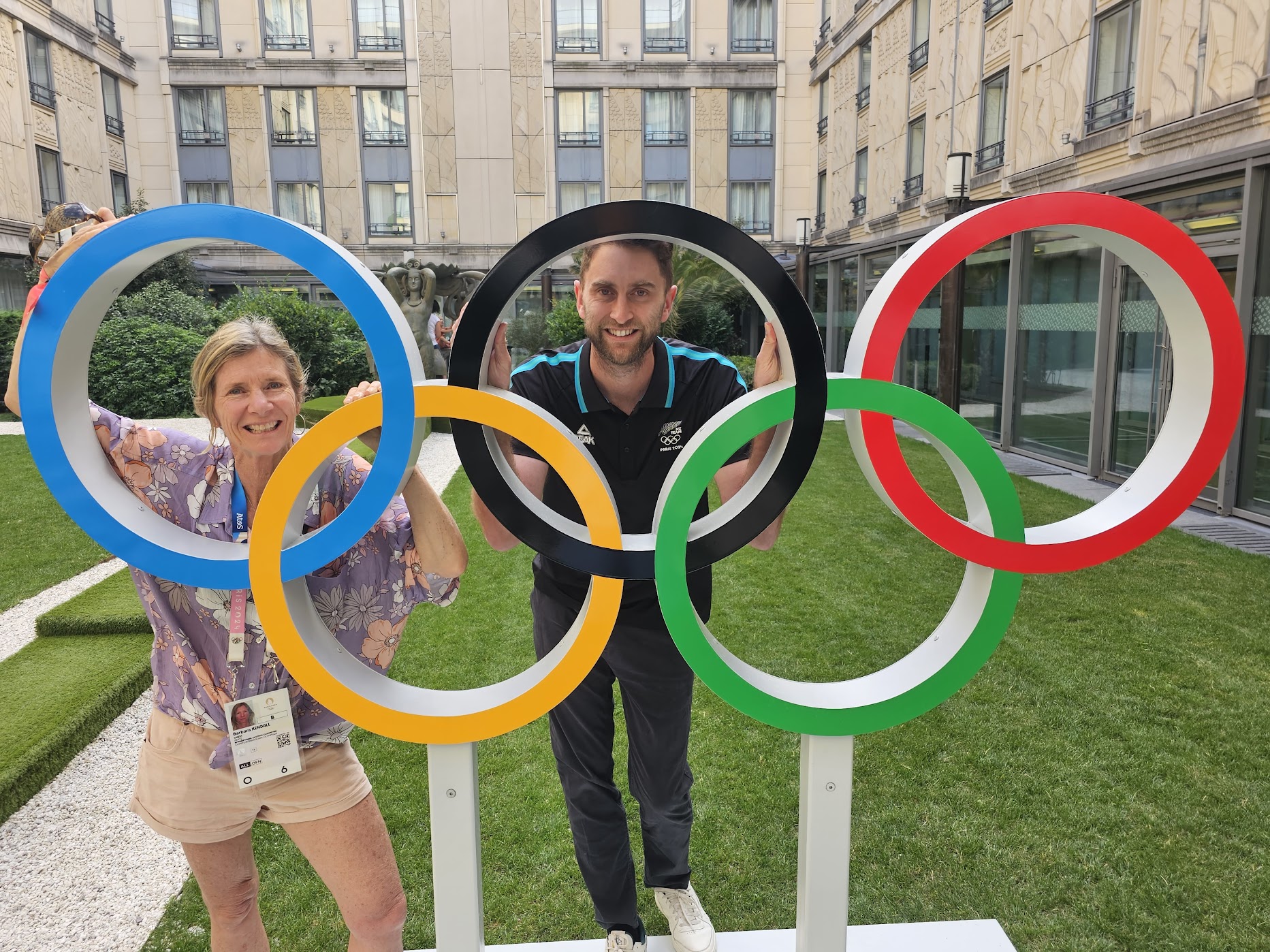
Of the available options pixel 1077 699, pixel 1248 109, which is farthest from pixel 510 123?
pixel 1077 699

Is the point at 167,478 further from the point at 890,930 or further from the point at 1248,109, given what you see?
the point at 1248,109

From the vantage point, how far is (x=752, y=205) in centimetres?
2564

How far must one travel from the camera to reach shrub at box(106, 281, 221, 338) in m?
14.9

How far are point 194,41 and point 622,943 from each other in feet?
95.4

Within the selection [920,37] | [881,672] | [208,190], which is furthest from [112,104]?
[881,672]

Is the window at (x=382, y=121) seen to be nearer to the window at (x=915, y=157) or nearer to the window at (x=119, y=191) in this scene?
the window at (x=119, y=191)

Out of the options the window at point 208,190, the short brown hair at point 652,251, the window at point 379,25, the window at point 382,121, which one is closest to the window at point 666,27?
the window at point 379,25

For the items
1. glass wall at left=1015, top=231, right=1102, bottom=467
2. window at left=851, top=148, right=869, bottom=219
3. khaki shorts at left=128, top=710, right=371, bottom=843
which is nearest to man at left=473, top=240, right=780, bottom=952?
khaki shorts at left=128, top=710, right=371, bottom=843

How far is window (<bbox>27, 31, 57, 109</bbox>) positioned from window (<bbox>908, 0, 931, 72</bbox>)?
19.6 meters

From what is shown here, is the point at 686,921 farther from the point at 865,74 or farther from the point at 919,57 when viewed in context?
the point at 865,74

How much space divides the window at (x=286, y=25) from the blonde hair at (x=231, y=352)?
27.0 metres

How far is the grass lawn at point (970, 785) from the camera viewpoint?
118 inches

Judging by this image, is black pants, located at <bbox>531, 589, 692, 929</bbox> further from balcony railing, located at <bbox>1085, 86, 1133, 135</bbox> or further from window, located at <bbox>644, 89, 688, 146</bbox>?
window, located at <bbox>644, 89, 688, 146</bbox>

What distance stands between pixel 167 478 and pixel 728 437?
138cm
